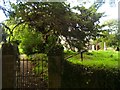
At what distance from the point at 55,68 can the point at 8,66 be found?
121cm

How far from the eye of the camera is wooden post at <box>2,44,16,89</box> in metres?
5.56

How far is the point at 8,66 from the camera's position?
557 centimetres

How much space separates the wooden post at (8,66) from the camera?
556 centimetres

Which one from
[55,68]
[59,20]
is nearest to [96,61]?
[59,20]

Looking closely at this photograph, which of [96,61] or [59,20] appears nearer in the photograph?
Answer: [59,20]

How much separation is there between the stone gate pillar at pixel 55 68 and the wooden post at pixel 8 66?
38.1 inches

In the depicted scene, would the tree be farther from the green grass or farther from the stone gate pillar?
the stone gate pillar

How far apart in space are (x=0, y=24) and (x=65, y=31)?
2252 mm

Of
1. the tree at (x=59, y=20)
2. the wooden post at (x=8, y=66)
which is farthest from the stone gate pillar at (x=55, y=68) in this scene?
the tree at (x=59, y=20)

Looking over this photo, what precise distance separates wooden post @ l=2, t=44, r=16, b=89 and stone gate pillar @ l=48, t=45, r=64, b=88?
3.17 feet

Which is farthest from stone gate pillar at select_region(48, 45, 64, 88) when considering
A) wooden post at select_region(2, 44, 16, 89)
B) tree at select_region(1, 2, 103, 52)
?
tree at select_region(1, 2, 103, 52)

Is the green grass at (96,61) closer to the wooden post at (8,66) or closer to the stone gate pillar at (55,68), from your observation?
the stone gate pillar at (55,68)

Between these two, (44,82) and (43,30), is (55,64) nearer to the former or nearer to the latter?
(44,82)

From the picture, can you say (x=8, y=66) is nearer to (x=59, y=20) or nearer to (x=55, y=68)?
(x=55, y=68)
